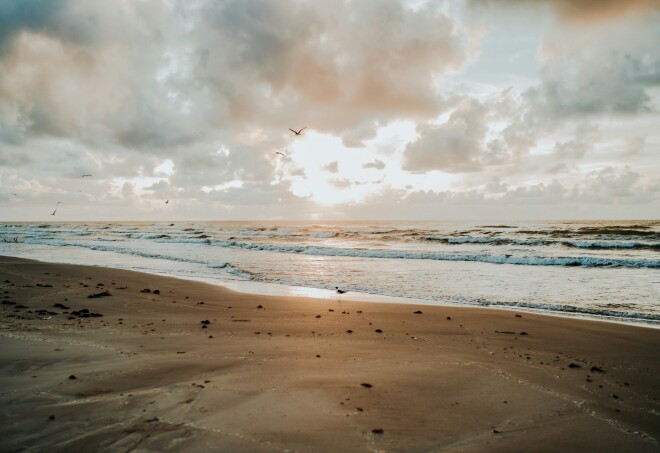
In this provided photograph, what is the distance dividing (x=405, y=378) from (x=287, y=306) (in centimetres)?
603

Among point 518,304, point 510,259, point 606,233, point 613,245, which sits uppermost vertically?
point 606,233

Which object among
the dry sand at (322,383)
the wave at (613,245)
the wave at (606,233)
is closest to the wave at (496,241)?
the wave at (613,245)

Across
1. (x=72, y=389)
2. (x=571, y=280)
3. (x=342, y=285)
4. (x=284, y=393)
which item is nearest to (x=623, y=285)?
(x=571, y=280)

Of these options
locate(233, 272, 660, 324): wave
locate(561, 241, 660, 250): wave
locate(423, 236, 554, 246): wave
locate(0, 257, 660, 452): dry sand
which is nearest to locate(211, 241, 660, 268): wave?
locate(561, 241, 660, 250): wave

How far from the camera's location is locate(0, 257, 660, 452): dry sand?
3.83m

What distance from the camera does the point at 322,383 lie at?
5133mm

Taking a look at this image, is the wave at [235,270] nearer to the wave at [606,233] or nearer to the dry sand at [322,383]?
the dry sand at [322,383]

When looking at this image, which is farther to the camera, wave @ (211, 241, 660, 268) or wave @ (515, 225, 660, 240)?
wave @ (515, 225, 660, 240)

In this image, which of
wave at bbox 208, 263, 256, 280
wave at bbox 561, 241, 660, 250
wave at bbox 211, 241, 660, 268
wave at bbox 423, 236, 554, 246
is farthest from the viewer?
wave at bbox 423, 236, 554, 246

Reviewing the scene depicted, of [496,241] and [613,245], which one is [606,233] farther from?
[496,241]

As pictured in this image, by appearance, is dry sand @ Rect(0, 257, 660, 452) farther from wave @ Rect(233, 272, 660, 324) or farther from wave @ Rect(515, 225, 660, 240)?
wave @ Rect(515, 225, 660, 240)

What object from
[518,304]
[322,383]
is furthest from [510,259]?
[322,383]

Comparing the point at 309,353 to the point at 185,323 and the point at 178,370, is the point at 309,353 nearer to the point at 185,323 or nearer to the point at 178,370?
the point at 178,370

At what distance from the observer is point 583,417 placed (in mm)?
4469
